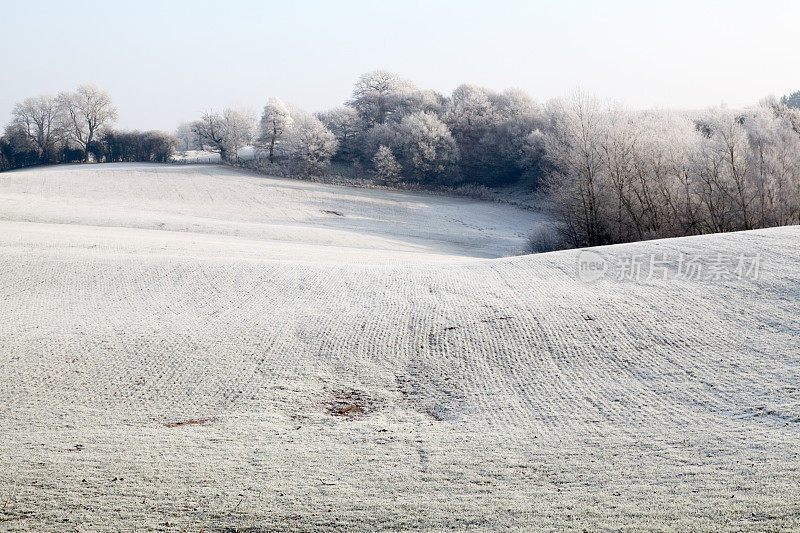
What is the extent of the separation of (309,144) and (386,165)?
9315 mm

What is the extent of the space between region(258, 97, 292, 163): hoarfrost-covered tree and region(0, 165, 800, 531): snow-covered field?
49.5 meters

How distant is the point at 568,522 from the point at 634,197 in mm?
33560

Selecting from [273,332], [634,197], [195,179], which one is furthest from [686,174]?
[195,179]

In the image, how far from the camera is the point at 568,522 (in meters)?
6.47

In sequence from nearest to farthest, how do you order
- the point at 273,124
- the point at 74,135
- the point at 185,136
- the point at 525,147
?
the point at 525,147 → the point at 273,124 → the point at 74,135 → the point at 185,136

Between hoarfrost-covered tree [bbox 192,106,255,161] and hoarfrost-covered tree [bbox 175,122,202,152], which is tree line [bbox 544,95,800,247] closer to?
hoarfrost-covered tree [bbox 192,106,255,161]

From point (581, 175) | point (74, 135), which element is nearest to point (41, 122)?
point (74, 135)

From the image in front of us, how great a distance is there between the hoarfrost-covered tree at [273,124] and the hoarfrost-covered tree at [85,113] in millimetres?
22347

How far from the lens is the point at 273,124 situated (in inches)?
2751

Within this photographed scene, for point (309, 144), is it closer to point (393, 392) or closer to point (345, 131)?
point (345, 131)

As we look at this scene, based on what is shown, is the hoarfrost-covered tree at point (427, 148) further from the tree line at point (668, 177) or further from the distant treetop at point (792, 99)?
the distant treetop at point (792, 99)

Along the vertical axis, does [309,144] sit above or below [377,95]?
below

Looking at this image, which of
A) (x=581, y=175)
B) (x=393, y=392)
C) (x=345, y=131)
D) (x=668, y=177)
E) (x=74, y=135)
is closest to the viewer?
(x=393, y=392)

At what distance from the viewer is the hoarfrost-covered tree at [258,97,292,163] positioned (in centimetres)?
6944
